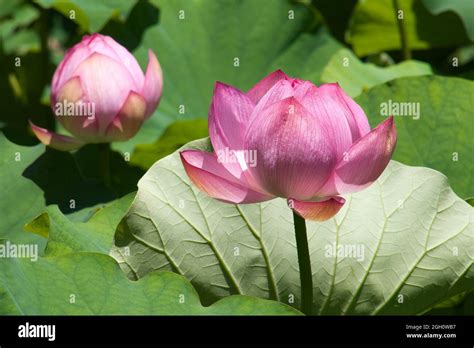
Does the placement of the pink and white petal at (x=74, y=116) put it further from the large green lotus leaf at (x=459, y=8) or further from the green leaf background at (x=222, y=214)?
the large green lotus leaf at (x=459, y=8)

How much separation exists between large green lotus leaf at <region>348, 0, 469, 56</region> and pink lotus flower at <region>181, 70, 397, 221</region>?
1.39 m

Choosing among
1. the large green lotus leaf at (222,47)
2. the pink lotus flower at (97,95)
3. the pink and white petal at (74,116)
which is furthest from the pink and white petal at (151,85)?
the large green lotus leaf at (222,47)

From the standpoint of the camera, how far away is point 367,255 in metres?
1.12

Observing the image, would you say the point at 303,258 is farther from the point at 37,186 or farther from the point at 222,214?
the point at 37,186

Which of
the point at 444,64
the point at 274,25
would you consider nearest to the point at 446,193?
the point at 274,25

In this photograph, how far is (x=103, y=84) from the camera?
1501mm

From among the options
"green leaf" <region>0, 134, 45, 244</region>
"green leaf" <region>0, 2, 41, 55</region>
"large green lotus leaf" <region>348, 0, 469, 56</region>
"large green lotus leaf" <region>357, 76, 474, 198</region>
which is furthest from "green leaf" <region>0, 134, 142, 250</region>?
"green leaf" <region>0, 2, 41, 55</region>

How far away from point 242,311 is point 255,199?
0.43 ft

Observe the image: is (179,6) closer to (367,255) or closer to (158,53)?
(158,53)

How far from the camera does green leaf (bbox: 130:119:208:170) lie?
1.80m

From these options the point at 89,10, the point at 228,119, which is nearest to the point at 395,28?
the point at 89,10

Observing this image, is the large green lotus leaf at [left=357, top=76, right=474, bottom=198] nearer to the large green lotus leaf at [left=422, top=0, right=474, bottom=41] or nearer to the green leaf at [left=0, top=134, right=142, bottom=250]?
the green leaf at [left=0, top=134, right=142, bottom=250]

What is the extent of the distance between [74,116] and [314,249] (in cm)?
56
